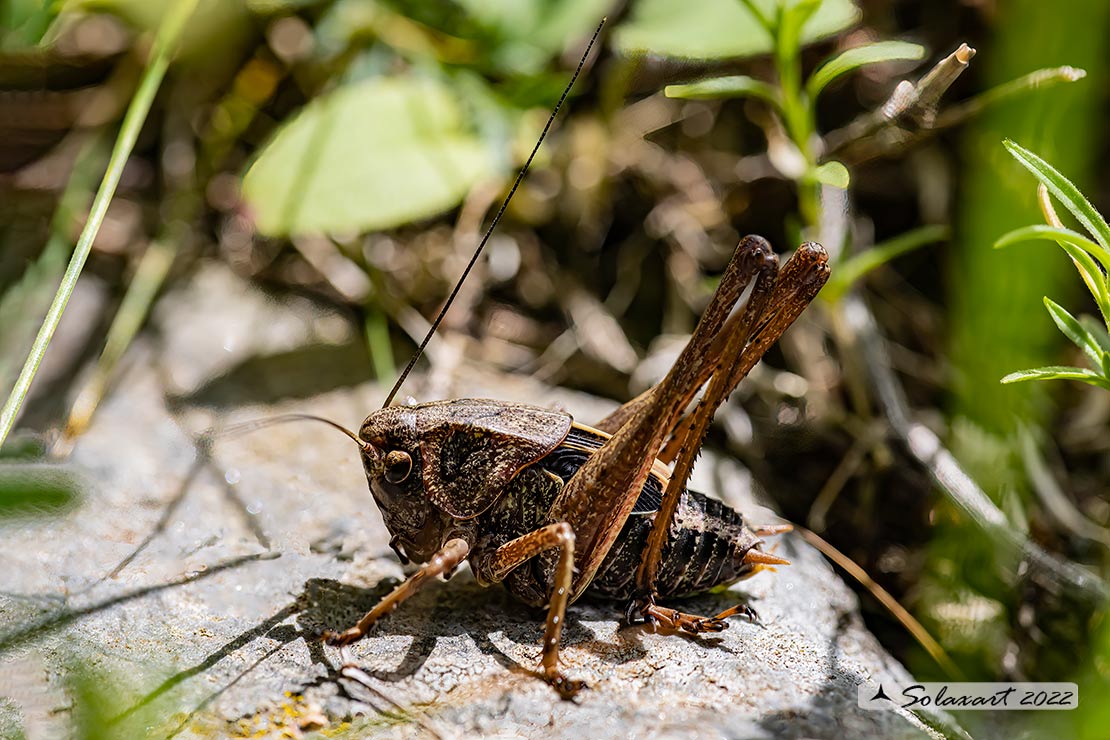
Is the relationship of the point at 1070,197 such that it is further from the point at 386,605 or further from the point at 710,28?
the point at 386,605

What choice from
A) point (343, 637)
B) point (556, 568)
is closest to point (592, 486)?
point (556, 568)

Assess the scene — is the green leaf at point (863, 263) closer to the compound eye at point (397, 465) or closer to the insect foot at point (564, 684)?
the compound eye at point (397, 465)

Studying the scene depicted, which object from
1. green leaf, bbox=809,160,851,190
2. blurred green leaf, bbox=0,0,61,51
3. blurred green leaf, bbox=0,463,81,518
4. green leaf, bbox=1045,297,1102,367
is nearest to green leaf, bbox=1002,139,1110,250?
green leaf, bbox=1045,297,1102,367

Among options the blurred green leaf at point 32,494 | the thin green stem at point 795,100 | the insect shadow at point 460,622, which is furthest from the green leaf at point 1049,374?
the blurred green leaf at point 32,494

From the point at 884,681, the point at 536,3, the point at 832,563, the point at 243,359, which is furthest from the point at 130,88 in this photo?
the point at 884,681

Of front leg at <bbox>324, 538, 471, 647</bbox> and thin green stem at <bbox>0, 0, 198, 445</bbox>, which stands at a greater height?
thin green stem at <bbox>0, 0, 198, 445</bbox>

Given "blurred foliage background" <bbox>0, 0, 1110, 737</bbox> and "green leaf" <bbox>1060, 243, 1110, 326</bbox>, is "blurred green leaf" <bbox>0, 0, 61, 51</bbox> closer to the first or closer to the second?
"blurred foliage background" <bbox>0, 0, 1110, 737</bbox>
